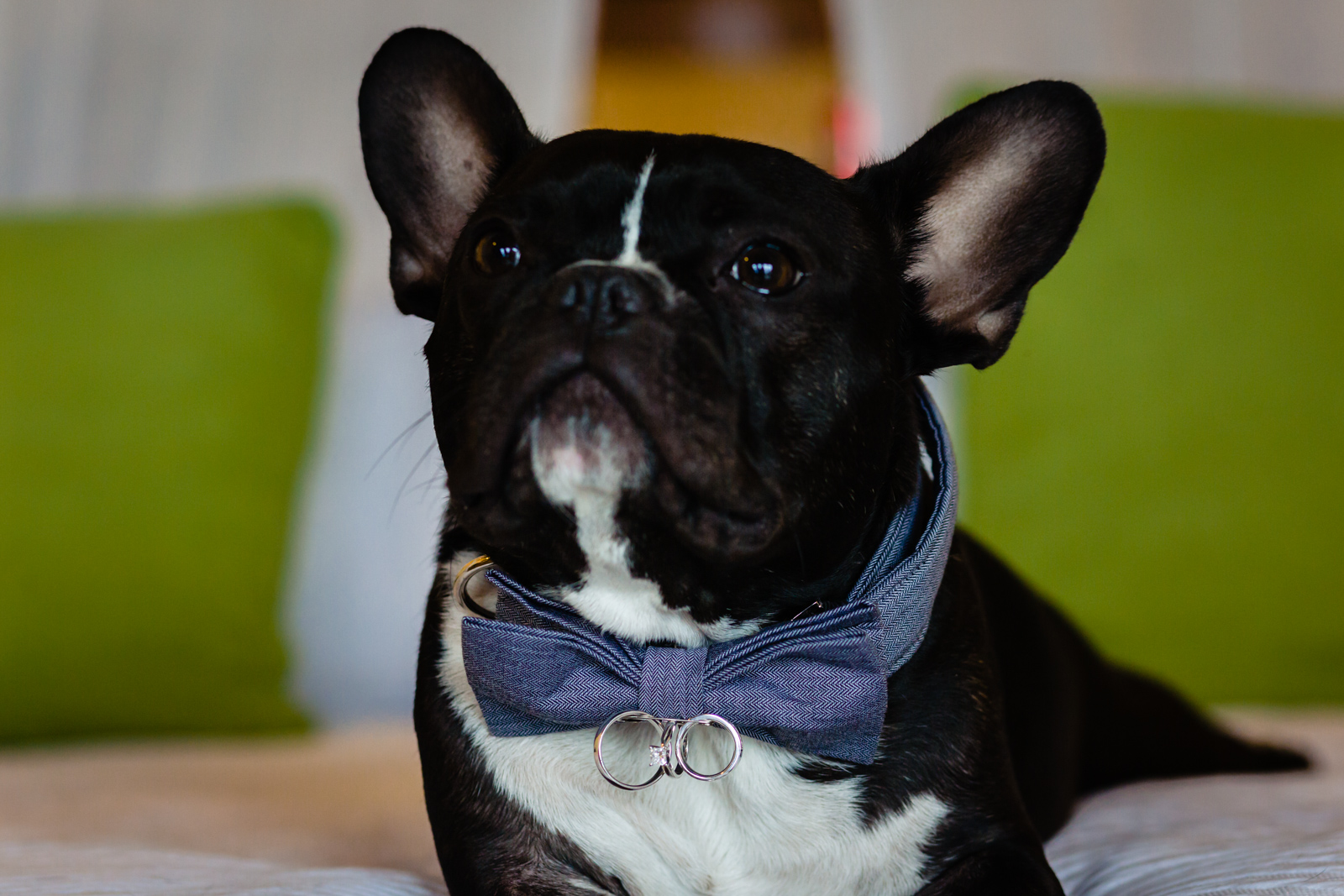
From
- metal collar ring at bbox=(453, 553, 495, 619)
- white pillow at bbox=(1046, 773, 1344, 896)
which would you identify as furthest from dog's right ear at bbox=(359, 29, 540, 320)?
white pillow at bbox=(1046, 773, 1344, 896)

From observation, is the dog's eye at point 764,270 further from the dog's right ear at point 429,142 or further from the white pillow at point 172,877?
the white pillow at point 172,877

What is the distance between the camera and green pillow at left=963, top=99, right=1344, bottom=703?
2410 mm

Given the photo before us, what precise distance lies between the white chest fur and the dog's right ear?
1.72ft

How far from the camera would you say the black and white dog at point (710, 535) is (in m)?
1.06

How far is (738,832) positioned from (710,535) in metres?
0.29

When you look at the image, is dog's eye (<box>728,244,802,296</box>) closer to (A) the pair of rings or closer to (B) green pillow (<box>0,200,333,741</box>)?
(A) the pair of rings

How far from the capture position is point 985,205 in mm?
1344

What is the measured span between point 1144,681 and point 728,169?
1.12m

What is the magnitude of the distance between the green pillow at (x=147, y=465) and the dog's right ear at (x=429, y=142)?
1092 mm

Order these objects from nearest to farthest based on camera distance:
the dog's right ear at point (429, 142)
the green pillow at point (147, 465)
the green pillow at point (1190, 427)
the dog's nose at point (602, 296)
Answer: the dog's nose at point (602, 296) → the dog's right ear at point (429, 142) → the green pillow at point (147, 465) → the green pillow at point (1190, 427)

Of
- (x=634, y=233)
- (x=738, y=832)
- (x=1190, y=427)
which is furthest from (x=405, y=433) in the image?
(x=1190, y=427)

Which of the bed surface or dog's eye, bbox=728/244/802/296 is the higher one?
dog's eye, bbox=728/244/802/296

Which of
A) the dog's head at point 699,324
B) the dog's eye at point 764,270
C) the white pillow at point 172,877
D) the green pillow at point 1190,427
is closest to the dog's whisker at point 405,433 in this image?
the dog's head at point 699,324

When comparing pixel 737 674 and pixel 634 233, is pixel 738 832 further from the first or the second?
pixel 634 233
